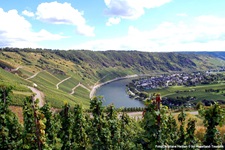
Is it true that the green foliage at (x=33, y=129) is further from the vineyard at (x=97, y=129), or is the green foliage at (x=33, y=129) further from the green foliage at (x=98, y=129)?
the green foliage at (x=98, y=129)

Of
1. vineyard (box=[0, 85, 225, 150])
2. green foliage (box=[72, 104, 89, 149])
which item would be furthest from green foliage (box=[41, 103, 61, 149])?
green foliage (box=[72, 104, 89, 149])

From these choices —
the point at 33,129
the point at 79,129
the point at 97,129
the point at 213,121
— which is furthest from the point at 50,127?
the point at 213,121

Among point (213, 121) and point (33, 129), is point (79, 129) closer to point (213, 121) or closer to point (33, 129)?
point (33, 129)

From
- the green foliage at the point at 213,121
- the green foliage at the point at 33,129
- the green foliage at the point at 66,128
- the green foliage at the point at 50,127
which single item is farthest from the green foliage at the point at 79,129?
the green foliage at the point at 213,121

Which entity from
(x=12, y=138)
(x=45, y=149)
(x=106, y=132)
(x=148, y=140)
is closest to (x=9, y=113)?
(x=12, y=138)

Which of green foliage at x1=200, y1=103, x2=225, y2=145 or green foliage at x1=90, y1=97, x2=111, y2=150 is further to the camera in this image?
green foliage at x1=90, y1=97, x2=111, y2=150

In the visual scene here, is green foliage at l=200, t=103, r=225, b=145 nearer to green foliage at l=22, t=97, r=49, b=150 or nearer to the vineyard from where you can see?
the vineyard

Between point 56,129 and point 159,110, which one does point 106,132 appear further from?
point 159,110

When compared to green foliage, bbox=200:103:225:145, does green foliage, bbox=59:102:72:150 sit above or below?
below
